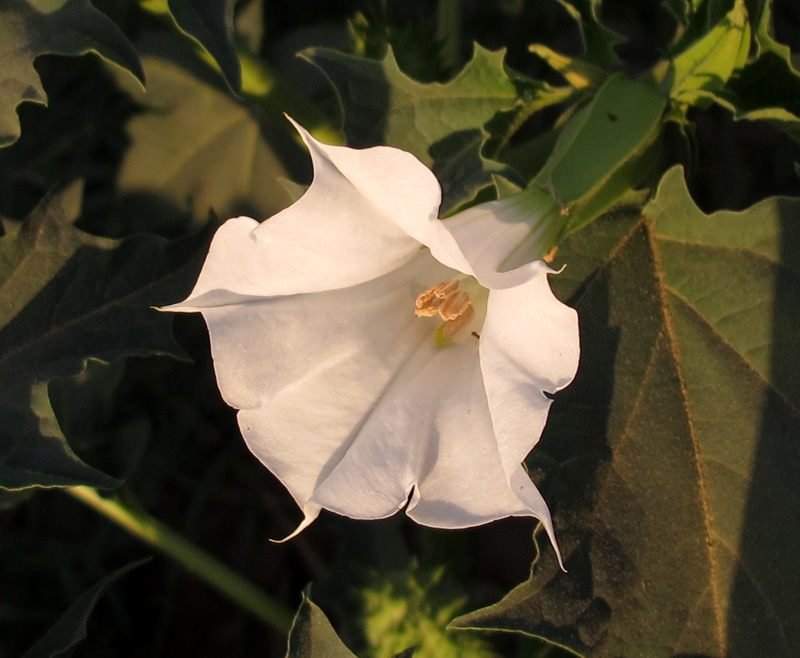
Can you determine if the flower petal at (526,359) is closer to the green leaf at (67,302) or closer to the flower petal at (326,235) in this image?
the flower petal at (326,235)

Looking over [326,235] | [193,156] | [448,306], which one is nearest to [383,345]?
[448,306]

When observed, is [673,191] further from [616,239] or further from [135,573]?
[135,573]

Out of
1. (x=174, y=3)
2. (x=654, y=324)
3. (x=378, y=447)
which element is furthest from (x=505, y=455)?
(x=174, y=3)

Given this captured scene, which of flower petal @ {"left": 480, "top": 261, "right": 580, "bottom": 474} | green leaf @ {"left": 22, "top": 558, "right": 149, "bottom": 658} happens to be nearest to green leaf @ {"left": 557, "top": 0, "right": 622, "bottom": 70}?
flower petal @ {"left": 480, "top": 261, "right": 580, "bottom": 474}

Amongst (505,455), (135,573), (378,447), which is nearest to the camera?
(505,455)

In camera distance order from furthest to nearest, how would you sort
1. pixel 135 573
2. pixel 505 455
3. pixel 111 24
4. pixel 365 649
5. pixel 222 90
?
pixel 135 573
pixel 222 90
pixel 365 649
pixel 111 24
pixel 505 455

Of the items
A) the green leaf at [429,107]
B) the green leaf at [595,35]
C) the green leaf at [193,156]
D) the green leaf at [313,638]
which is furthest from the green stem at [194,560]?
the green leaf at [595,35]

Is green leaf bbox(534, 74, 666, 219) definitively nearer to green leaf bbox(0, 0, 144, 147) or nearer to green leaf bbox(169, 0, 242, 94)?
green leaf bbox(169, 0, 242, 94)

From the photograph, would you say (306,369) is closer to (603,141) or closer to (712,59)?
(603,141)
